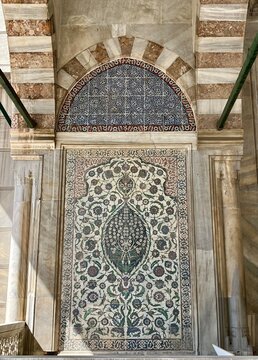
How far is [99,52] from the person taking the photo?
5.04 metres

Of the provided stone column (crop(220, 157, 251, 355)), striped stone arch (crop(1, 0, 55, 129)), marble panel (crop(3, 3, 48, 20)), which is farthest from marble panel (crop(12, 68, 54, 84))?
stone column (crop(220, 157, 251, 355))

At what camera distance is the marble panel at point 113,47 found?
16.5 feet

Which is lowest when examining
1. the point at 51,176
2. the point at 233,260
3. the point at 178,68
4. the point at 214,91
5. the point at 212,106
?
the point at 233,260

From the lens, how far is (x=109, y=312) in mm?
4406

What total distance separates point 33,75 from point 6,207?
1.47m

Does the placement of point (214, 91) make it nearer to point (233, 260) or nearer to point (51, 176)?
point (233, 260)

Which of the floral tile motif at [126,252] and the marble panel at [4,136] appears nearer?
the floral tile motif at [126,252]

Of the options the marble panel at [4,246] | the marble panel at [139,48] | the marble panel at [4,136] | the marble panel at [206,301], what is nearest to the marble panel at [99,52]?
the marble panel at [139,48]

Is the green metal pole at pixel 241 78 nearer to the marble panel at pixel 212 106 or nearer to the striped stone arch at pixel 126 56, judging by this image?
the marble panel at pixel 212 106

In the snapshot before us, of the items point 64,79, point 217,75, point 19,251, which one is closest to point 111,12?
point 64,79

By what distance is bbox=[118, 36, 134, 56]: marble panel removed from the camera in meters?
5.03

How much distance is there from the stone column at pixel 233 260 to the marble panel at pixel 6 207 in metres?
2.29

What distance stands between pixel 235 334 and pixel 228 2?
3.11 metres

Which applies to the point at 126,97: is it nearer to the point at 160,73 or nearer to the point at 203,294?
the point at 160,73
